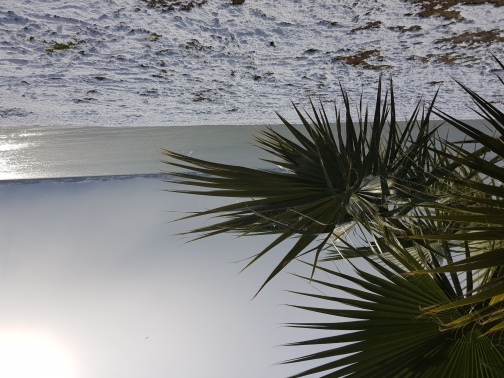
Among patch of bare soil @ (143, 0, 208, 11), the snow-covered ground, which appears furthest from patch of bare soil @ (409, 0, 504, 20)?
patch of bare soil @ (143, 0, 208, 11)

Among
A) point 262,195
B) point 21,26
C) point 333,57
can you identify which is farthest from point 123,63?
point 262,195

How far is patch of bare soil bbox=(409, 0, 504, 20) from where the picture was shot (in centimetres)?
A: 188

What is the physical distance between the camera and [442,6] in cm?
191

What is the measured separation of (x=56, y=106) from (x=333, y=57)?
144 centimetres

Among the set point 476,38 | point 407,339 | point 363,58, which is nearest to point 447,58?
point 476,38

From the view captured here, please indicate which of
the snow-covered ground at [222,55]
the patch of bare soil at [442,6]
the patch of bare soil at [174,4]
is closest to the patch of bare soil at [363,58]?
the snow-covered ground at [222,55]

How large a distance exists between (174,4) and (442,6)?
1.00 m

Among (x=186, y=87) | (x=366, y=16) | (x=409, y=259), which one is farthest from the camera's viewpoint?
(x=186, y=87)

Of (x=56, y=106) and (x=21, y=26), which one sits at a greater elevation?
(x=21, y=26)

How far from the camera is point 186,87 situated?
8.14 ft

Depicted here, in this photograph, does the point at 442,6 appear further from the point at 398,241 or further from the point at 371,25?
the point at 398,241

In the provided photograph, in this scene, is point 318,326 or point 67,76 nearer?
point 318,326

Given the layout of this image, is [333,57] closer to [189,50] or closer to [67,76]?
[189,50]

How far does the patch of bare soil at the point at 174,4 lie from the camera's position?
1778 millimetres
